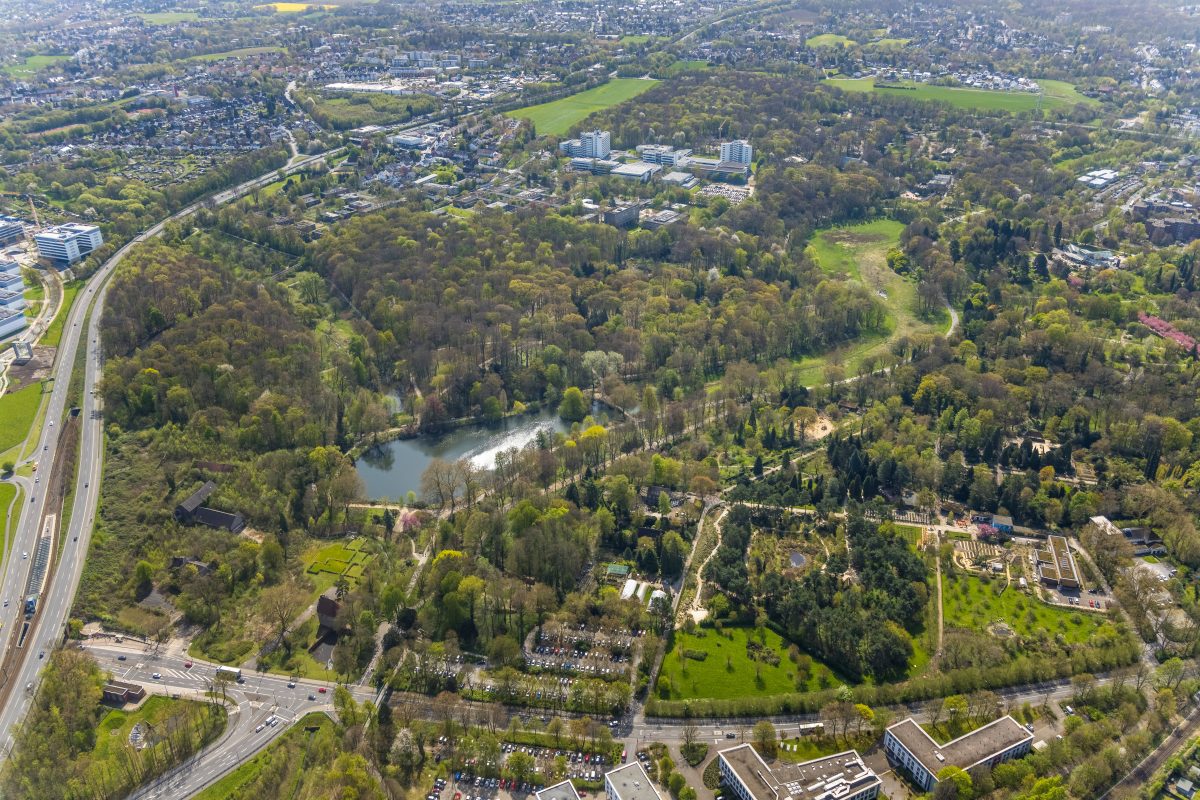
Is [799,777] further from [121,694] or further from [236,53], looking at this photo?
[236,53]

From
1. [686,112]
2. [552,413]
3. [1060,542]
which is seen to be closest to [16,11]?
[686,112]

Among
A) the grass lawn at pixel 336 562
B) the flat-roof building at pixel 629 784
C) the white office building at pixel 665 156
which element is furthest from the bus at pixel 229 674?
the white office building at pixel 665 156

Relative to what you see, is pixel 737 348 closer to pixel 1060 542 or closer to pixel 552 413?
pixel 552 413

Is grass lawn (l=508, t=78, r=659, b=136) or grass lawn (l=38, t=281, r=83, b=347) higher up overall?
grass lawn (l=508, t=78, r=659, b=136)

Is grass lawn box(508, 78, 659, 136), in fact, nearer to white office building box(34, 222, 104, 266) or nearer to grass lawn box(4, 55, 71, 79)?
white office building box(34, 222, 104, 266)

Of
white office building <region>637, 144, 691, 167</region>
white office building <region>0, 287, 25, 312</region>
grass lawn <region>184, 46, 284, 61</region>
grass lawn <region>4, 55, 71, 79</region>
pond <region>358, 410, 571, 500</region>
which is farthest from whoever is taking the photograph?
grass lawn <region>184, 46, 284, 61</region>

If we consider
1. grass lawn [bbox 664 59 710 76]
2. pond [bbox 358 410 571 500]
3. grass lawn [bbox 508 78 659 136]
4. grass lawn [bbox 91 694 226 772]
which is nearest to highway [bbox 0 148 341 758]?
grass lawn [bbox 91 694 226 772]

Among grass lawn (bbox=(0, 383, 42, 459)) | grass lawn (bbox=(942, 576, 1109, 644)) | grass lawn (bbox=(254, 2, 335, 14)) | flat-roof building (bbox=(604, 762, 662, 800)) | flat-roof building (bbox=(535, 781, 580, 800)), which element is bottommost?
grass lawn (bbox=(942, 576, 1109, 644))
